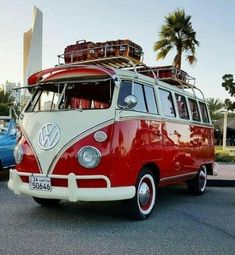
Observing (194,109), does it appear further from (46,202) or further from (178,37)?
(178,37)

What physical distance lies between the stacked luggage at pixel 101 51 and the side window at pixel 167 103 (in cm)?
81

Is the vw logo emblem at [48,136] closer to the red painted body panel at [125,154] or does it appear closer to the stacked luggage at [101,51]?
the red painted body panel at [125,154]

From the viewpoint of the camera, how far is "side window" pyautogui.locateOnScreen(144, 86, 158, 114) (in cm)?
658

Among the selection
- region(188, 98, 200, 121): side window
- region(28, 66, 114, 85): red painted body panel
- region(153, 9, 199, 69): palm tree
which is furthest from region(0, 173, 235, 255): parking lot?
region(153, 9, 199, 69): palm tree

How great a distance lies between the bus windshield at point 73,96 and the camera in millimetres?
6164

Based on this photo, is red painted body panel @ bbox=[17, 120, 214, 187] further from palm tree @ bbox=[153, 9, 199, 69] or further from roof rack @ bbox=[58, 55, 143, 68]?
palm tree @ bbox=[153, 9, 199, 69]

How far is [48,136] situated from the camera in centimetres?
591

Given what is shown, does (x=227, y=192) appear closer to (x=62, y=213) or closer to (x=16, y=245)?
(x=62, y=213)

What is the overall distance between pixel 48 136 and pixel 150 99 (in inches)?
72.0

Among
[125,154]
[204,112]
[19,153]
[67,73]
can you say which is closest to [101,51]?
[67,73]

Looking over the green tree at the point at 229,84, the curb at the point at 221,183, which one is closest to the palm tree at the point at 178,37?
the green tree at the point at 229,84

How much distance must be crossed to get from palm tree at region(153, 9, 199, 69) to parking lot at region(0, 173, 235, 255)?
1524cm

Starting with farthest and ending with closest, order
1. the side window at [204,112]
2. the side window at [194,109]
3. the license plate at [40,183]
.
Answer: the side window at [204,112] → the side window at [194,109] → the license plate at [40,183]

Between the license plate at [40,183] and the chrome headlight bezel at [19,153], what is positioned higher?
the chrome headlight bezel at [19,153]
